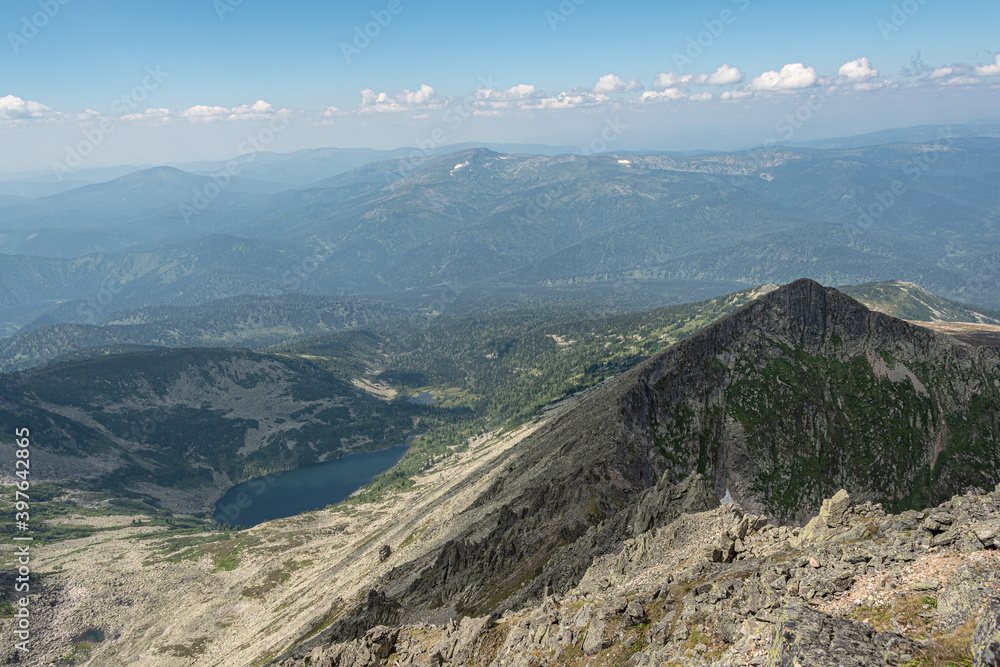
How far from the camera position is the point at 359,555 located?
14688cm

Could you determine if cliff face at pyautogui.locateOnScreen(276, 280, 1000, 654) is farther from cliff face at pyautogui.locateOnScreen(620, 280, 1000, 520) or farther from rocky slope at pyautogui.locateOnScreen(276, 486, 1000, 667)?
rocky slope at pyautogui.locateOnScreen(276, 486, 1000, 667)

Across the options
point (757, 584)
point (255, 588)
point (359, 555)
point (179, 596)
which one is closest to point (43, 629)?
point (179, 596)

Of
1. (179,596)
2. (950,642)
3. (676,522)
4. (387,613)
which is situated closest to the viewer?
(950,642)

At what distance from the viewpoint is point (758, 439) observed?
114750mm

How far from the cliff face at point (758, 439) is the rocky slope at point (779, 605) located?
25989mm

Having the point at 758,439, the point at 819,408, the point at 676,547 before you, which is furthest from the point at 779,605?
the point at 819,408

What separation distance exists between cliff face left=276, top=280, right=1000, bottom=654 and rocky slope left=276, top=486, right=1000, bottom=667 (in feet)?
85.3

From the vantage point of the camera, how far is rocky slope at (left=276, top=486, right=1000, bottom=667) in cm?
2781

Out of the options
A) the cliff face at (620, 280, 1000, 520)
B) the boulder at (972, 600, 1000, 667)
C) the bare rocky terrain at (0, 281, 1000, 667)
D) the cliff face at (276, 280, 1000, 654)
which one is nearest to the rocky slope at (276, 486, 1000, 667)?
the boulder at (972, 600, 1000, 667)

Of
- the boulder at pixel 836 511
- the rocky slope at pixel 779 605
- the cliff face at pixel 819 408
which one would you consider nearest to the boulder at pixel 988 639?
the rocky slope at pixel 779 605

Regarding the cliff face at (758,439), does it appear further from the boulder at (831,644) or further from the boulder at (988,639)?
the boulder at (988,639)

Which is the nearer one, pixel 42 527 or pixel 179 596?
pixel 179 596

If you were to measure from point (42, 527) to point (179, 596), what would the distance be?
278 ft

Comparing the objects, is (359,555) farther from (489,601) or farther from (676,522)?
(676,522)
